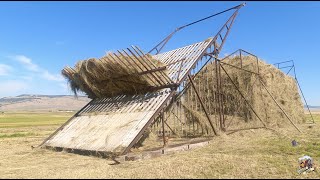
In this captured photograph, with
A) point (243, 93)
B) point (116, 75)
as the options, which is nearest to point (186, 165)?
point (116, 75)

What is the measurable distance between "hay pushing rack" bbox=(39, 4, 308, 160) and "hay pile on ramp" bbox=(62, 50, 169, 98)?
0.05m

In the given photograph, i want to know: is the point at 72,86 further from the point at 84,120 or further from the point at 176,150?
the point at 176,150

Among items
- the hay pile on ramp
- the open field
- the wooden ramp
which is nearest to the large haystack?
the wooden ramp

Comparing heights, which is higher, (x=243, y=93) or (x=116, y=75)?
(x=116, y=75)

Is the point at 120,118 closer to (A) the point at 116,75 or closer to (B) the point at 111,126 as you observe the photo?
(B) the point at 111,126

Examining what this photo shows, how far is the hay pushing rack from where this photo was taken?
1313 centimetres

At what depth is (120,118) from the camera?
48.0 ft

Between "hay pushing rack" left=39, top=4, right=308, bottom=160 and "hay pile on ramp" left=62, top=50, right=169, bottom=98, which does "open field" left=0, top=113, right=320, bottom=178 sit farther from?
"hay pile on ramp" left=62, top=50, right=169, bottom=98

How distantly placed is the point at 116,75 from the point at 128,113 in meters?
2.38

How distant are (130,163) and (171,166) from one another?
1.73 m

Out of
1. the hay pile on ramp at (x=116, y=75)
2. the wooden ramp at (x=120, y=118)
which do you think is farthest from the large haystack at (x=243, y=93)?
the hay pile on ramp at (x=116, y=75)

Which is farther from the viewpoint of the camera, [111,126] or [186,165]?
[111,126]

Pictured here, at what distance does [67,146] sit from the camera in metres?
14.8

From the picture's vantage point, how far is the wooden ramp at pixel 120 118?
42.2ft
